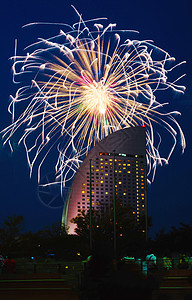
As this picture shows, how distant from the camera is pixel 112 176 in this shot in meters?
108

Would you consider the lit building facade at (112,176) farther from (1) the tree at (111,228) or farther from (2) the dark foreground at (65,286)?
(2) the dark foreground at (65,286)

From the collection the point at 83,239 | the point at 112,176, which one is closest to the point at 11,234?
the point at 83,239

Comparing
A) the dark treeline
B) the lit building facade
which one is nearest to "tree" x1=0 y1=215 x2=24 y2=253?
the dark treeline

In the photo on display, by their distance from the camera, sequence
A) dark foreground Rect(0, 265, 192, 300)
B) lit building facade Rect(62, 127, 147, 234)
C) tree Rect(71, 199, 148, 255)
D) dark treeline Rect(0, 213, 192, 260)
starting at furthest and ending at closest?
lit building facade Rect(62, 127, 147, 234)
tree Rect(71, 199, 148, 255)
dark treeline Rect(0, 213, 192, 260)
dark foreground Rect(0, 265, 192, 300)

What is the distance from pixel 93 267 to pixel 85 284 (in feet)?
3.19

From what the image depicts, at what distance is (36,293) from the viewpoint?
13883 millimetres

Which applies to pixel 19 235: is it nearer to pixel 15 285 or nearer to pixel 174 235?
pixel 174 235

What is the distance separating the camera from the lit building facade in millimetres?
105875

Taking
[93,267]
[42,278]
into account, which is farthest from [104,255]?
[42,278]

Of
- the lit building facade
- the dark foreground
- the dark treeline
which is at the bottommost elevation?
the dark foreground

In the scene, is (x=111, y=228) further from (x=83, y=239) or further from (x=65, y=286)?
(x=65, y=286)

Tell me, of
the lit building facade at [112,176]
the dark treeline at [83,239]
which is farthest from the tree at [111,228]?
the lit building facade at [112,176]

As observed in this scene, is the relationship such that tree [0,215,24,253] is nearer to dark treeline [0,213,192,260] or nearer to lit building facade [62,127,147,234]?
dark treeline [0,213,192,260]

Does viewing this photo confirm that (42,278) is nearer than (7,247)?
Yes
